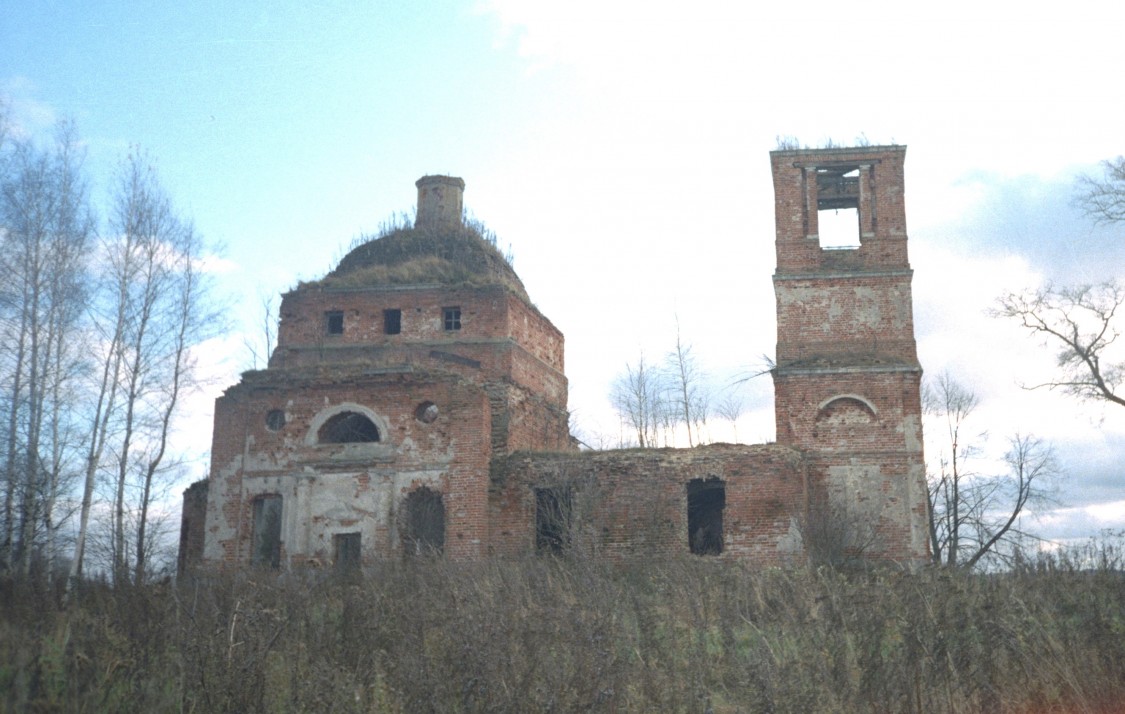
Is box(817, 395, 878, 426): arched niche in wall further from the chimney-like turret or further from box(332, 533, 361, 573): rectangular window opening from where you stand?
the chimney-like turret

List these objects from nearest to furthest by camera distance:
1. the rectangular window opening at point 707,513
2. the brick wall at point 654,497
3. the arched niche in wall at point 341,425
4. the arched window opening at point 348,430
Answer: the brick wall at point 654,497, the arched niche in wall at point 341,425, the arched window opening at point 348,430, the rectangular window opening at point 707,513

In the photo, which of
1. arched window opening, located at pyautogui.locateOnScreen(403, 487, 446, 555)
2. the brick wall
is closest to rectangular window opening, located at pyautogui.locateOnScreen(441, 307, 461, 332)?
the brick wall

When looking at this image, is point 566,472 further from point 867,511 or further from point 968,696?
point 968,696

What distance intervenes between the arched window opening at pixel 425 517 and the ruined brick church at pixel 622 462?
1.6 inches

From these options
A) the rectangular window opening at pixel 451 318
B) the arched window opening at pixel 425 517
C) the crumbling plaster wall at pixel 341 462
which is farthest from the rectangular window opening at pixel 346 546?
the rectangular window opening at pixel 451 318

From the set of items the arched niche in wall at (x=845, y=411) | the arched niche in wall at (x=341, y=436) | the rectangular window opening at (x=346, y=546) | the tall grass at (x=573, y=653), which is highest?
the arched niche in wall at (x=845, y=411)

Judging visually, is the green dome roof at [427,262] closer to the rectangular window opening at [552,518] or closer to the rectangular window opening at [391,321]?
the rectangular window opening at [391,321]

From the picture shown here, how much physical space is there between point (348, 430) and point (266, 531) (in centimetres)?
254

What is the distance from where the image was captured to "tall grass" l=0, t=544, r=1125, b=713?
6293 mm

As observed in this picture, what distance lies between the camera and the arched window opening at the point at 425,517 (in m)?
19.2

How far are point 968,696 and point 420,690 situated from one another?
3.56 metres

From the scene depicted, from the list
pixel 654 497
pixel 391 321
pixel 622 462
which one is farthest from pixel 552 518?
pixel 391 321

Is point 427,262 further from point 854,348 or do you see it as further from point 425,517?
point 854,348

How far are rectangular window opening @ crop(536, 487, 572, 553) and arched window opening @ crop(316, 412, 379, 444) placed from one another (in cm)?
357
